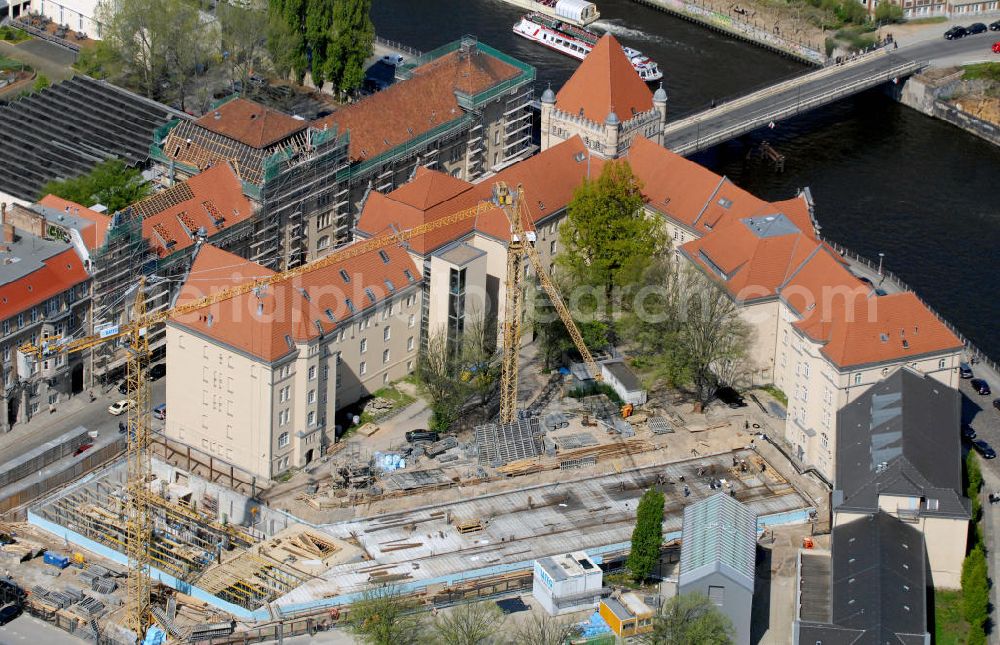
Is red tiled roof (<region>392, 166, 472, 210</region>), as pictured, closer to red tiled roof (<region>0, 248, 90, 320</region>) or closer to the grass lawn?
red tiled roof (<region>0, 248, 90, 320</region>)

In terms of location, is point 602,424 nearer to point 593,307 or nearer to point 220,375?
point 593,307

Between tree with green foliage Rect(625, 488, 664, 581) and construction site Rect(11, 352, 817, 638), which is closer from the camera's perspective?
tree with green foliage Rect(625, 488, 664, 581)

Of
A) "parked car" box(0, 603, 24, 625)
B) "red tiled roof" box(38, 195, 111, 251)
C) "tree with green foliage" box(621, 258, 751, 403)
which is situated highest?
"red tiled roof" box(38, 195, 111, 251)

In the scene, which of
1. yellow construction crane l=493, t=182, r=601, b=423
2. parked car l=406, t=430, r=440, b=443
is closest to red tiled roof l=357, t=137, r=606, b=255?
yellow construction crane l=493, t=182, r=601, b=423

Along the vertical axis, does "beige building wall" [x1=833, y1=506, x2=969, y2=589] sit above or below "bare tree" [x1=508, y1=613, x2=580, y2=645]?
above

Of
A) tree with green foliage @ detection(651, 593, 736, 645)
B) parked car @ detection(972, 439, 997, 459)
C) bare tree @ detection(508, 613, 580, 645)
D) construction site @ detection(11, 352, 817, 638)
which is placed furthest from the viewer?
parked car @ detection(972, 439, 997, 459)

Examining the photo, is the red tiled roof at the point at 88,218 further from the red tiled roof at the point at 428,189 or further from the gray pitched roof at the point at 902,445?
the gray pitched roof at the point at 902,445

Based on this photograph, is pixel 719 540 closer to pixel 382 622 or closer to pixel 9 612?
pixel 382 622

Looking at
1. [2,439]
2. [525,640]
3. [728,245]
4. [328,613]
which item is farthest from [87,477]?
[728,245]
